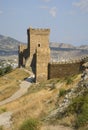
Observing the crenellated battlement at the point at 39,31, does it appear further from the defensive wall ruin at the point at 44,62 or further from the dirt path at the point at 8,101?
the dirt path at the point at 8,101

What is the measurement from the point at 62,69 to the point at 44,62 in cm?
549

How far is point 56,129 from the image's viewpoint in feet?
40.8

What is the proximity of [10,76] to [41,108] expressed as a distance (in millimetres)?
52562

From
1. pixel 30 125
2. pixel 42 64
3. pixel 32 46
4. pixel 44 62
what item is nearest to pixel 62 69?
pixel 44 62

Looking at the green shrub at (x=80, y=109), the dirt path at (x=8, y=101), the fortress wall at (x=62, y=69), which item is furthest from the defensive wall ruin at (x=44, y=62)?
the green shrub at (x=80, y=109)

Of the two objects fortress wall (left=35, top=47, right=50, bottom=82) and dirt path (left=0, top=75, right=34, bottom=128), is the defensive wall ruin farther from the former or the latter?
dirt path (left=0, top=75, right=34, bottom=128)

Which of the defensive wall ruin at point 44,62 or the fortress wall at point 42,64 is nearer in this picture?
the defensive wall ruin at point 44,62

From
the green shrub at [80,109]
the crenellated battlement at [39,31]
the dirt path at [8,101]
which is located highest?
the crenellated battlement at [39,31]

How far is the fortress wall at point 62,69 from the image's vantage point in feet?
140

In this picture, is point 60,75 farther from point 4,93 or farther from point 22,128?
point 22,128

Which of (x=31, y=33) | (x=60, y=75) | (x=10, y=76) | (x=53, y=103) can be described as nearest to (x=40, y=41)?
(x=31, y=33)

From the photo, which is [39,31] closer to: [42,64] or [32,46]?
[32,46]

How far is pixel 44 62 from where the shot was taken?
166 ft

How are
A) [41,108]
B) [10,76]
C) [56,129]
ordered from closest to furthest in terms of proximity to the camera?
[56,129] → [41,108] → [10,76]
